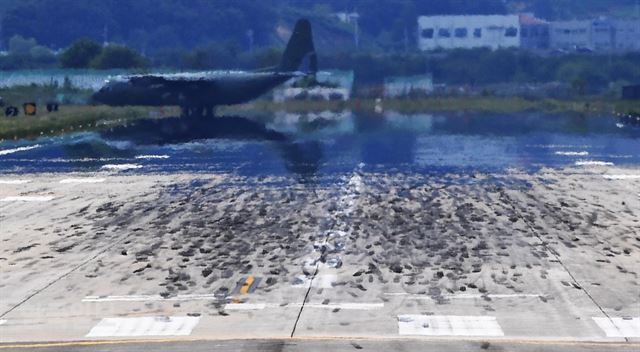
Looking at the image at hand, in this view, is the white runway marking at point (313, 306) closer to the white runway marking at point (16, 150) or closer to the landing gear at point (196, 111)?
the white runway marking at point (16, 150)

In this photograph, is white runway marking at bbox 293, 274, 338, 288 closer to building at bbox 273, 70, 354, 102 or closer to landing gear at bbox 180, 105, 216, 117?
landing gear at bbox 180, 105, 216, 117

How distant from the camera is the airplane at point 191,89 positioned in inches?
4112

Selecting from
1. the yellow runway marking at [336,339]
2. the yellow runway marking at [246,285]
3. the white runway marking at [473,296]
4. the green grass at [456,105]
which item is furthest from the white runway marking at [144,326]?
the green grass at [456,105]

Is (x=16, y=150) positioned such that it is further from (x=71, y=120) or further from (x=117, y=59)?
(x=117, y=59)

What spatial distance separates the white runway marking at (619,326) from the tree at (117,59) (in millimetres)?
126520

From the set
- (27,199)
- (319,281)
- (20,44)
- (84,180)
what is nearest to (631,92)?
(84,180)

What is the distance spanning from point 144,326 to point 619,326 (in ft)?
23.3

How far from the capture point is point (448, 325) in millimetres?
18375

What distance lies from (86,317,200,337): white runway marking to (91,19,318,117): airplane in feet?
283

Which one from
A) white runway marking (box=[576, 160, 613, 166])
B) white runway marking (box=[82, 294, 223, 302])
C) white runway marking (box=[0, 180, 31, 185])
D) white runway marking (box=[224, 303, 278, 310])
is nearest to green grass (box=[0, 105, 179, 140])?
white runway marking (box=[0, 180, 31, 185])

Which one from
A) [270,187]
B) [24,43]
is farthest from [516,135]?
[24,43]

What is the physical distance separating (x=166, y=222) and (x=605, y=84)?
124 meters

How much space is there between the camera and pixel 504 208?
34281 mm

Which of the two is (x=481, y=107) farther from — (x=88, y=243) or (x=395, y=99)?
(x=88, y=243)
